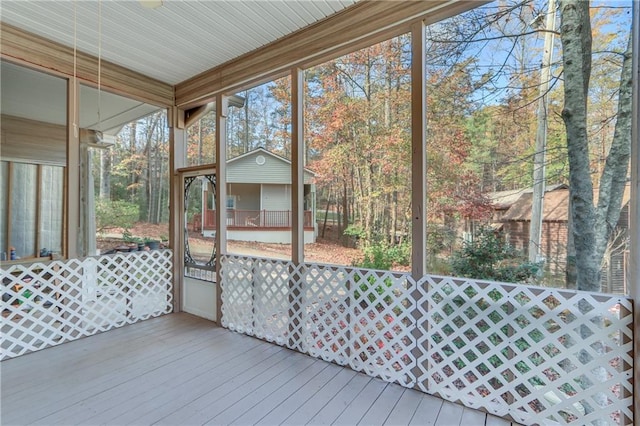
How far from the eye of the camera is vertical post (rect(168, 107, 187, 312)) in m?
4.50

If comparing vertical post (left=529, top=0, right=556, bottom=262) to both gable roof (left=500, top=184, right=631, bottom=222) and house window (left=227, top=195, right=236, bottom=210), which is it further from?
house window (left=227, top=195, right=236, bottom=210)

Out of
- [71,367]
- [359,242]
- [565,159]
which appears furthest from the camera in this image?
[359,242]

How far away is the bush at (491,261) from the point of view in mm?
2629

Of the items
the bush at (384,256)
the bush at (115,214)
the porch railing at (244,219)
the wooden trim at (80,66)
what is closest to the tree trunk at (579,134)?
A: the bush at (384,256)

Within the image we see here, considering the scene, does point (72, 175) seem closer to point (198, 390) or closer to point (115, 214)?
point (115, 214)

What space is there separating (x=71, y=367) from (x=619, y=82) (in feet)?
17.7

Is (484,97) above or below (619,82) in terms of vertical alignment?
above

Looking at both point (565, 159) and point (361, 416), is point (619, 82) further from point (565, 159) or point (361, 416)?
point (361, 416)

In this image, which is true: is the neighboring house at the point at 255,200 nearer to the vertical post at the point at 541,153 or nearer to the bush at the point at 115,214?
the bush at the point at 115,214

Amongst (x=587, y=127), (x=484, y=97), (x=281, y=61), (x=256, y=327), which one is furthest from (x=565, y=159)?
(x=256, y=327)

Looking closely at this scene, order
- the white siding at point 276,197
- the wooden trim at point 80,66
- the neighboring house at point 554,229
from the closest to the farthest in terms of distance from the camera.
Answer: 1. the neighboring house at point 554,229
2. the wooden trim at point 80,66
3. the white siding at point 276,197

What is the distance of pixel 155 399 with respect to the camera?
2.29 m

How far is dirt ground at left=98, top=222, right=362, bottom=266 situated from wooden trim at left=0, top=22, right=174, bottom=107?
78.0 inches

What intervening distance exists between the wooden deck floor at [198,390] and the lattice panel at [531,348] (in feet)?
0.71
